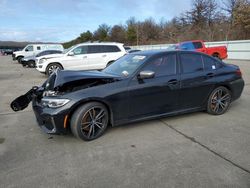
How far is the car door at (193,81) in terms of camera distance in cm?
511

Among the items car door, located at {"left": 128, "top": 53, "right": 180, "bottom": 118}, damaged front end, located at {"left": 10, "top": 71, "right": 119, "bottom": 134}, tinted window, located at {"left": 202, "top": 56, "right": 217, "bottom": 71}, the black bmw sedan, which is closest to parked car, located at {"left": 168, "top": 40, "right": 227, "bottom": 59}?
tinted window, located at {"left": 202, "top": 56, "right": 217, "bottom": 71}

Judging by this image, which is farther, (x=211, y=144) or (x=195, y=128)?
(x=195, y=128)

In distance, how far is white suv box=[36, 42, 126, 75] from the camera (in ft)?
43.0

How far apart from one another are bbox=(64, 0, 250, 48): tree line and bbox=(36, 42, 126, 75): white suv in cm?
2515

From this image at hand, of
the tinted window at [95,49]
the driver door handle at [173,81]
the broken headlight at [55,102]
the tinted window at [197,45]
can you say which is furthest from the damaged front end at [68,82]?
the tinted window at [197,45]

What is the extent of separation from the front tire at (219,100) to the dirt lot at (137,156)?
33 cm

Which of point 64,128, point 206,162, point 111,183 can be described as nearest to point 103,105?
point 64,128

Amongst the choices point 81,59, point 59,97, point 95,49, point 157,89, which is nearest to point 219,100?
point 157,89

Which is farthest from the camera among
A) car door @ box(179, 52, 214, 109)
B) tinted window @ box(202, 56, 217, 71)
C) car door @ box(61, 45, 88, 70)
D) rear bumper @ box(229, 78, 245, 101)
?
car door @ box(61, 45, 88, 70)

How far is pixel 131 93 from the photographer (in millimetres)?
4469

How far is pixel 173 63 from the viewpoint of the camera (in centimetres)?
508

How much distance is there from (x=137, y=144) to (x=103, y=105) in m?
0.89

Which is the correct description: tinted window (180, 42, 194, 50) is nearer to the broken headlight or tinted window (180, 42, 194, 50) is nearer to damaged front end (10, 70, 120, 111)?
damaged front end (10, 70, 120, 111)

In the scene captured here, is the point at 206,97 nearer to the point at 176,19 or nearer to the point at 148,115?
the point at 148,115
